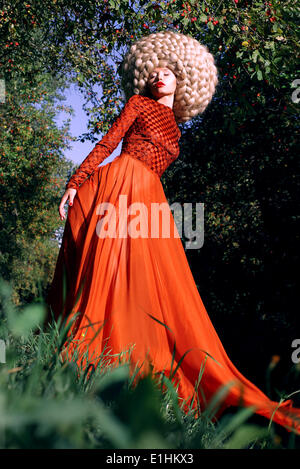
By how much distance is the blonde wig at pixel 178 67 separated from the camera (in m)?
3.13

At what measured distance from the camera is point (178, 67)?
3133 mm

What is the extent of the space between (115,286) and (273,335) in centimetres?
750

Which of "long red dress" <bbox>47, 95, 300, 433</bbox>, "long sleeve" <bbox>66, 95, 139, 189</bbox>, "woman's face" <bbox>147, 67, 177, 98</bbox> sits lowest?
"long red dress" <bbox>47, 95, 300, 433</bbox>

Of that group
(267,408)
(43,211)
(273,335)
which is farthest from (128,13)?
(43,211)

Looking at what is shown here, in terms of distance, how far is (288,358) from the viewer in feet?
24.7

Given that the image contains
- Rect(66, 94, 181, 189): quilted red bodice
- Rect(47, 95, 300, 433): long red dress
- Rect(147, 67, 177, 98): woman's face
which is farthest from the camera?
Rect(147, 67, 177, 98): woman's face

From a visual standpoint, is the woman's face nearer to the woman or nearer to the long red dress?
the woman

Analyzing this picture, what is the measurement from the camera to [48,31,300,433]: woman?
7.20 feet

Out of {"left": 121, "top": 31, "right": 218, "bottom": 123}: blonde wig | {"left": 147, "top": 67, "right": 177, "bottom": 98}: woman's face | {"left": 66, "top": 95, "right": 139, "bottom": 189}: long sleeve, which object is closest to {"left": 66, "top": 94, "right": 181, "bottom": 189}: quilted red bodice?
{"left": 66, "top": 95, "right": 139, "bottom": 189}: long sleeve
